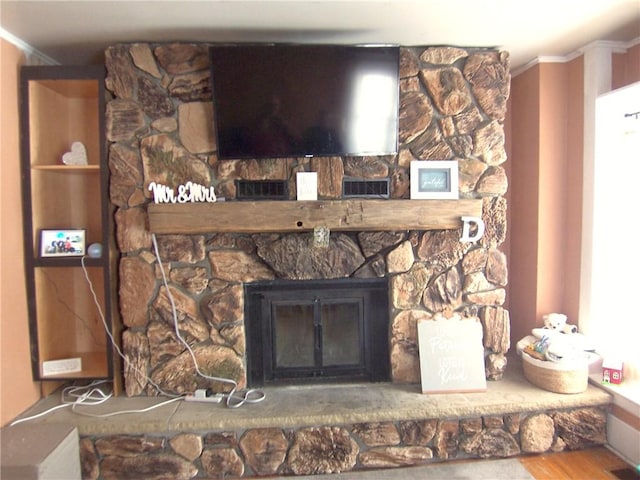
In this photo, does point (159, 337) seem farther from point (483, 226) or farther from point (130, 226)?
point (483, 226)

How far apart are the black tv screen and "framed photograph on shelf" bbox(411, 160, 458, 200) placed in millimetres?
271

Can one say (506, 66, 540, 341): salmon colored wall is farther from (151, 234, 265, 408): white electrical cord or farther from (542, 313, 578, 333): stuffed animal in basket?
(151, 234, 265, 408): white electrical cord

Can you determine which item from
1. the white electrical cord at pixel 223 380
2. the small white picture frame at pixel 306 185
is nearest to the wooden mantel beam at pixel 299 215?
the small white picture frame at pixel 306 185

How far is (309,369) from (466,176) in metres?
1.43

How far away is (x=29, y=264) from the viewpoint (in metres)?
2.06

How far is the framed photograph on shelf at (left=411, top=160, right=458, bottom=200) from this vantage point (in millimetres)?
2133

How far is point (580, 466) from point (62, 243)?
2941 mm

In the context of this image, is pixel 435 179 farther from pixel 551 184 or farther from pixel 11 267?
pixel 11 267

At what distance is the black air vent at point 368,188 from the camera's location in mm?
2133

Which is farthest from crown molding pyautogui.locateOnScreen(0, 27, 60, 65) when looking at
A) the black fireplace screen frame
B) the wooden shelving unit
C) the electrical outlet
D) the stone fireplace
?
the electrical outlet

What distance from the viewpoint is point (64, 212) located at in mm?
2328

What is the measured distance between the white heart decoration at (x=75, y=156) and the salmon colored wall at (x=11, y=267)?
214mm

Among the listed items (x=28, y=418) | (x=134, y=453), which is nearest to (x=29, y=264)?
(x=28, y=418)

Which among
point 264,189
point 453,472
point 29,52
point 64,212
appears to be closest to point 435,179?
point 264,189
